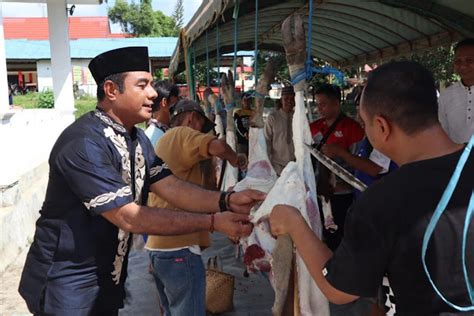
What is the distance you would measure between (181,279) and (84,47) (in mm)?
24036

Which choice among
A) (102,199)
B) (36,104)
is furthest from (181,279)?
(36,104)

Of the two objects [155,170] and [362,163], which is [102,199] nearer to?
[155,170]

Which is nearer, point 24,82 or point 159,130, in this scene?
point 159,130

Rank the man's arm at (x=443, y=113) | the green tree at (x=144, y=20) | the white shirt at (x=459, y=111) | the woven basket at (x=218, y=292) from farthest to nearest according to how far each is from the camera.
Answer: the green tree at (x=144, y=20) → the woven basket at (x=218, y=292) → the man's arm at (x=443, y=113) → the white shirt at (x=459, y=111)

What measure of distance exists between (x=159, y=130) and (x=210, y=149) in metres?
1.30

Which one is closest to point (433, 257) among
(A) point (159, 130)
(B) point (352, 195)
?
(B) point (352, 195)

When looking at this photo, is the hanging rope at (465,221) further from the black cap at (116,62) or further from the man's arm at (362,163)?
the man's arm at (362,163)

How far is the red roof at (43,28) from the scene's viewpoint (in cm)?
4081

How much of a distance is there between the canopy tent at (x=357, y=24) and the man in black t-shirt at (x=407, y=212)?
2015 millimetres

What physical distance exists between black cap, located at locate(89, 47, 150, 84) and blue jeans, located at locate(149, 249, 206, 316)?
105 cm

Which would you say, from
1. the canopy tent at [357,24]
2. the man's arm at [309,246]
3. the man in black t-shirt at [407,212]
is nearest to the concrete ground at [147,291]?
the canopy tent at [357,24]

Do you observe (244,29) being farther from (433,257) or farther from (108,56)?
(433,257)

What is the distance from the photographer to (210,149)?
103 inches

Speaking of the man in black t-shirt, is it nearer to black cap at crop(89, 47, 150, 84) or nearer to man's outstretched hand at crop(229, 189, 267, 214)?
man's outstretched hand at crop(229, 189, 267, 214)
